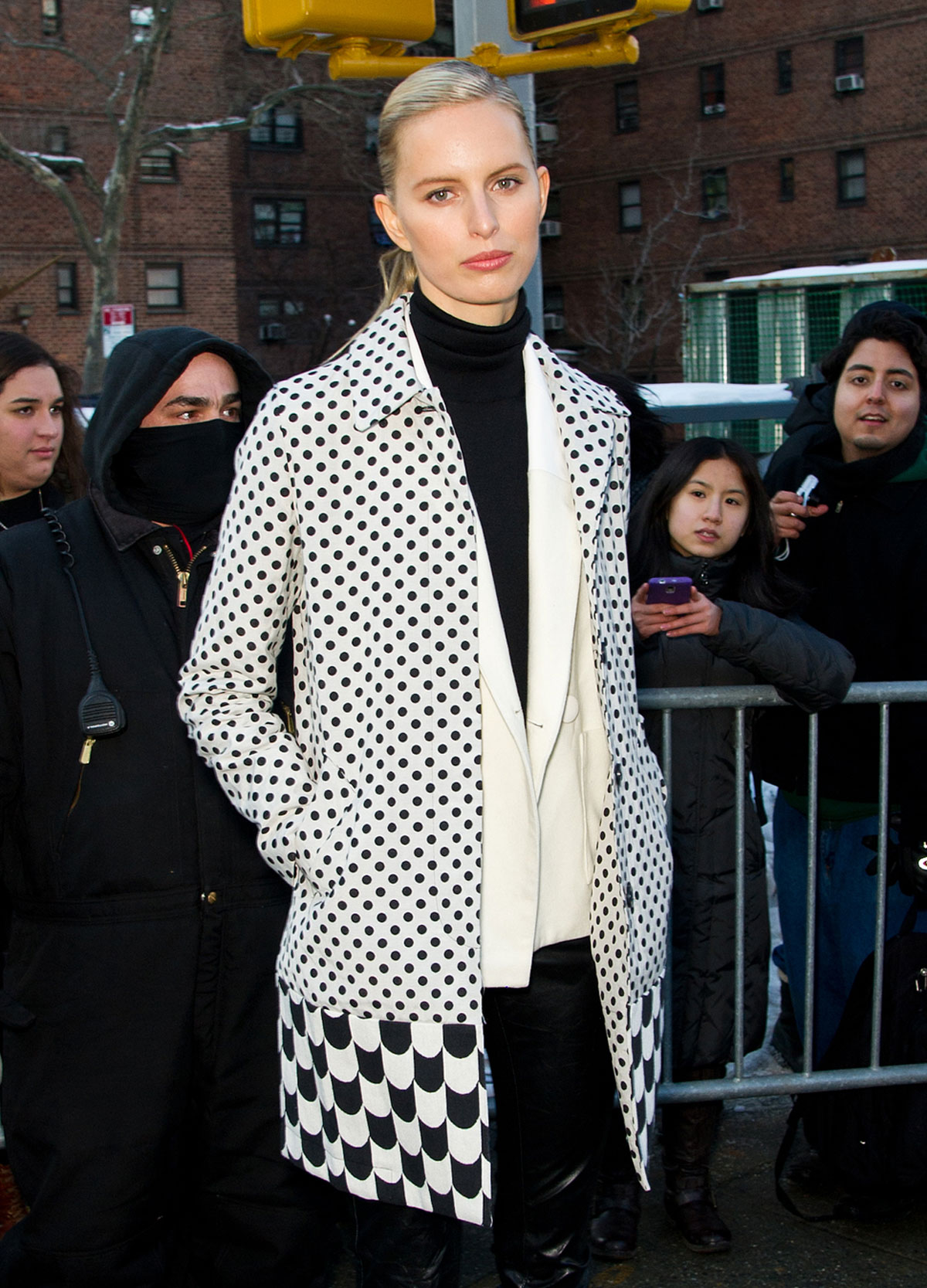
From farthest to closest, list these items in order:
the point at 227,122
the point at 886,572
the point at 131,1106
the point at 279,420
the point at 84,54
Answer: the point at 84,54 → the point at 227,122 → the point at 886,572 → the point at 131,1106 → the point at 279,420

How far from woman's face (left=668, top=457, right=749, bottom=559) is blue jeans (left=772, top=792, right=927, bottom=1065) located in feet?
2.54

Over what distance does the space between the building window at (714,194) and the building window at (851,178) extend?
3.33 metres

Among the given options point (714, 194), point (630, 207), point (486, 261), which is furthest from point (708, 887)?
point (630, 207)

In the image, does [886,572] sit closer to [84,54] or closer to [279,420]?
[279,420]

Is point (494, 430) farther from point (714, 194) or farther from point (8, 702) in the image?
point (714, 194)

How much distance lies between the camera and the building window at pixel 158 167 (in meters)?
37.5

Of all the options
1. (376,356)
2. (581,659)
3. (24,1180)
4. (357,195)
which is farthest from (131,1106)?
(357,195)

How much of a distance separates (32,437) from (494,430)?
6.95ft

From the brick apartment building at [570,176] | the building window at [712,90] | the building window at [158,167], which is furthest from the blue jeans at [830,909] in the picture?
the building window at [712,90]

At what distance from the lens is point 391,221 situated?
2.30 metres

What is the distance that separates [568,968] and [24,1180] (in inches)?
43.5

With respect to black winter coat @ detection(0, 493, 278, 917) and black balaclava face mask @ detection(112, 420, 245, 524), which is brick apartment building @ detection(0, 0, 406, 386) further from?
black winter coat @ detection(0, 493, 278, 917)

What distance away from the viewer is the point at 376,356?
2223mm

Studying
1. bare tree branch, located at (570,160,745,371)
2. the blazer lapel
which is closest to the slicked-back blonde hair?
the blazer lapel
